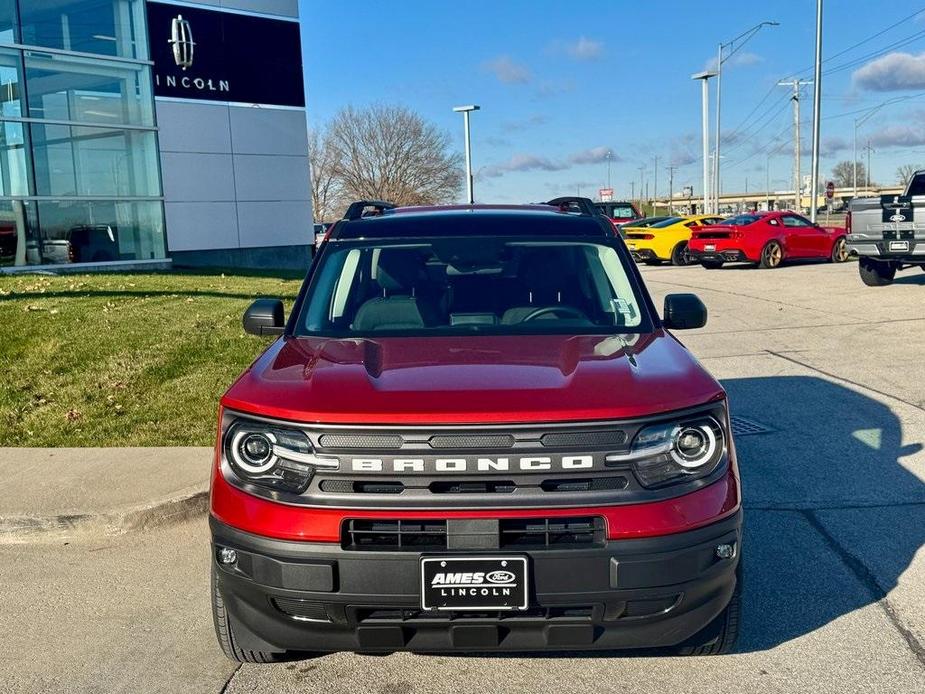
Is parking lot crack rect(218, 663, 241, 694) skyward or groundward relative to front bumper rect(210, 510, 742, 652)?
groundward

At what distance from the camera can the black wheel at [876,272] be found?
671 inches

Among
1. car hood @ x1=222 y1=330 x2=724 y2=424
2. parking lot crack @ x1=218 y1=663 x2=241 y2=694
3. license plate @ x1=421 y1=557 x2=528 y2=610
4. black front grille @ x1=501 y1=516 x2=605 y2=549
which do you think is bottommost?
parking lot crack @ x1=218 y1=663 x2=241 y2=694

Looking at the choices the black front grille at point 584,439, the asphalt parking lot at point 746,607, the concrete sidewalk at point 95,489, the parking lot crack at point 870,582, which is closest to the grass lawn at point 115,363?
the concrete sidewalk at point 95,489

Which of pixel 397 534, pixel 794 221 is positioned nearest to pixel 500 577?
pixel 397 534

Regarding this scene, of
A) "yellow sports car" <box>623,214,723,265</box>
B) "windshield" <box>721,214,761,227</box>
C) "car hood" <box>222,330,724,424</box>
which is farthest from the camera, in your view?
"yellow sports car" <box>623,214,723,265</box>

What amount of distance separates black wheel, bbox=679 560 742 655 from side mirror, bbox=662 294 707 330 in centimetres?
152

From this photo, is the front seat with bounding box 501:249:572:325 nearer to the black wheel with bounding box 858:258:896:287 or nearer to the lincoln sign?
the black wheel with bounding box 858:258:896:287

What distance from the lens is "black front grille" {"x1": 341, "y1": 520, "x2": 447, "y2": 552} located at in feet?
9.15

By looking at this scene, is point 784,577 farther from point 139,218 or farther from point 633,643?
point 139,218

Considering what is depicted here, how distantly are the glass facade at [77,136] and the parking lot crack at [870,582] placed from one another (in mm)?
17723

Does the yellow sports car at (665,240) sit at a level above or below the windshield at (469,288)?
below

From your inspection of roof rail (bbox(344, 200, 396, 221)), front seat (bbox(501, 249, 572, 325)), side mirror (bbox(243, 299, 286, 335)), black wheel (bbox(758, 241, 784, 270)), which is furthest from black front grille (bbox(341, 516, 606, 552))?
black wheel (bbox(758, 241, 784, 270))

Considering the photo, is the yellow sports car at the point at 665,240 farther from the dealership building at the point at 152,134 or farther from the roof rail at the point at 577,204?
the roof rail at the point at 577,204

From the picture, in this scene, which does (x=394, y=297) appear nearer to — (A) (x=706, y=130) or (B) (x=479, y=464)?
(B) (x=479, y=464)
